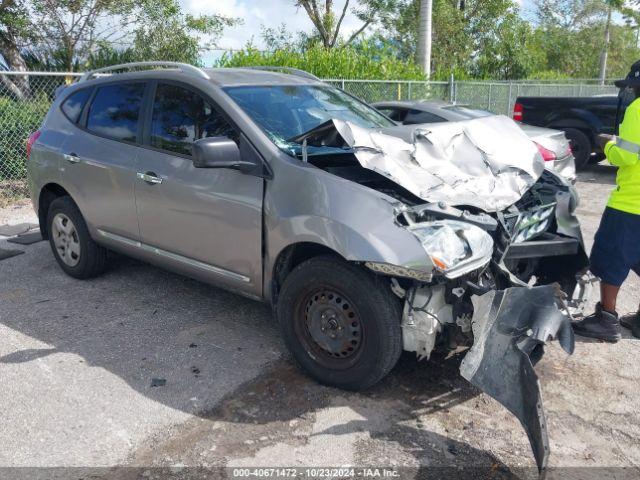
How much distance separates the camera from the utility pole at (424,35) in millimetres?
15109

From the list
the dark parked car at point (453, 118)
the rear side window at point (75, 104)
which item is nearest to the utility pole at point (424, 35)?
the dark parked car at point (453, 118)

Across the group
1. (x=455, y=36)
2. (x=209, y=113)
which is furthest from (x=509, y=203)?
(x=455, y=36)

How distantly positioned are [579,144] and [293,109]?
360 inches

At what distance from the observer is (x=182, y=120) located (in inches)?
172

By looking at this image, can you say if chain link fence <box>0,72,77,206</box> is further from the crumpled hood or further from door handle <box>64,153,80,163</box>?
the crumpled hood

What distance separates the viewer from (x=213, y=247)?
162 inches

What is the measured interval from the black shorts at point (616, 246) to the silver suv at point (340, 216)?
0.31 m

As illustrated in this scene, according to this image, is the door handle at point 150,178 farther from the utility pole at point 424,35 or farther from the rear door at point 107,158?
the utility pole at point 424,35

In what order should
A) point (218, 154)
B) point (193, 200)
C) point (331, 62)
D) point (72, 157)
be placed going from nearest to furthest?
point (218, 154)
point (193, 200)
point (72, 157)
point (331, 62)

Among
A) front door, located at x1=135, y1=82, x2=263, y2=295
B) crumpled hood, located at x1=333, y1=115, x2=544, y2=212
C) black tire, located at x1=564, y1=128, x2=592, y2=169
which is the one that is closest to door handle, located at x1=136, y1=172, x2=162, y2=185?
front door, located at x1=135, y1=82, x2=263, y2=295

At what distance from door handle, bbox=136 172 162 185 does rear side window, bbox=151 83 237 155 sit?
216 mm

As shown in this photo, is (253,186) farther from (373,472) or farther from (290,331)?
(373,472)

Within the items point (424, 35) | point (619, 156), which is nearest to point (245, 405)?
point (619, 156)

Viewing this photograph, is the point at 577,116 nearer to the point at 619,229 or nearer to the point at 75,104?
the point at 619,229
